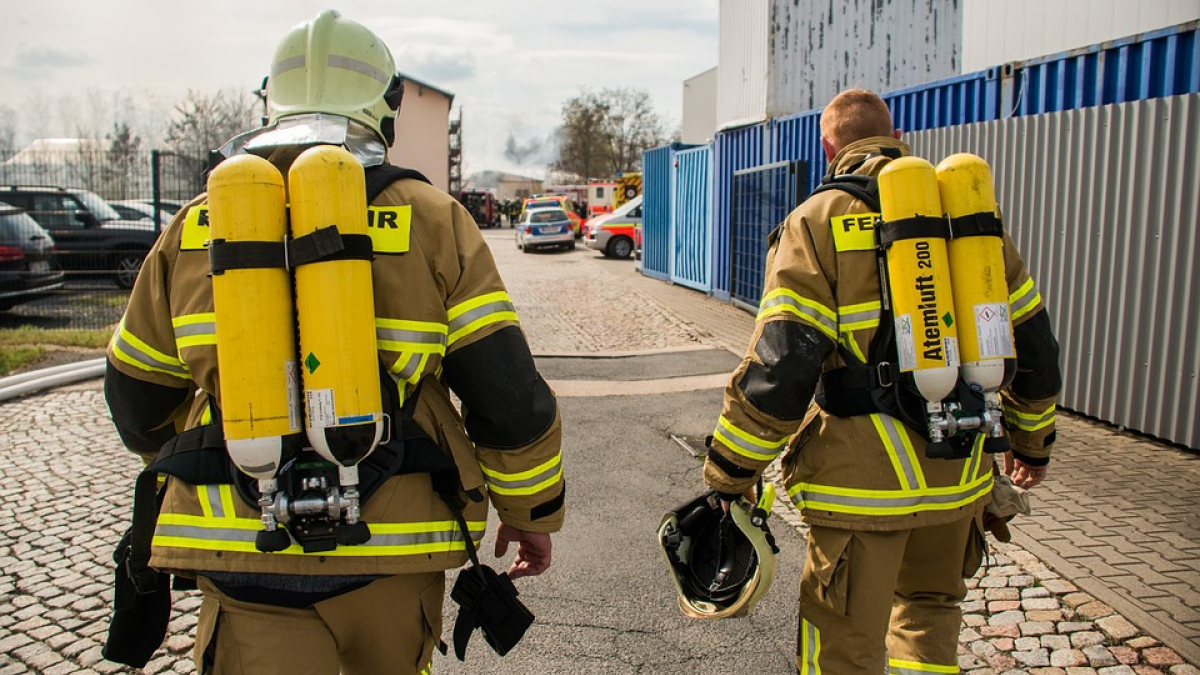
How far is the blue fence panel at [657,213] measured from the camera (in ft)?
58.8

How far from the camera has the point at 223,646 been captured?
1.95 meters

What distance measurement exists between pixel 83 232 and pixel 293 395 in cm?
1353

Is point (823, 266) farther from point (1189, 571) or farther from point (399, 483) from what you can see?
point (1189, 571)

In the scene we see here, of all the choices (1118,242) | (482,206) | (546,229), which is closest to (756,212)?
(1118,242)

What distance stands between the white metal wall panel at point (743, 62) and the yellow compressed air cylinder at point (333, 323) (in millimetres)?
13655

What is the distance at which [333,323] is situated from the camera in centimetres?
181

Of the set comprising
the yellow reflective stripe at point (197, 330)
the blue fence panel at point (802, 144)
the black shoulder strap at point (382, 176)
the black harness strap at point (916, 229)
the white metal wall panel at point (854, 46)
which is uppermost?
the white metal wall panel at point (854, 46)

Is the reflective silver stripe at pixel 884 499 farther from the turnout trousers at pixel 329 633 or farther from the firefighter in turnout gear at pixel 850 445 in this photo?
the turnout trousers at pixel 329 633

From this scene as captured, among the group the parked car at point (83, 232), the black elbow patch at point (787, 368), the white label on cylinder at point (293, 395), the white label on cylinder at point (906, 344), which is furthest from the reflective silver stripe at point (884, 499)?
the parked car at point (83, 232)

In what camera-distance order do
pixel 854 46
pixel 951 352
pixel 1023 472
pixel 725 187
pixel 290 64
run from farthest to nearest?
pixel 854 46 < pixel 725 187 < pixel 1023 472 < pixel 951 352 < pixel 290 64

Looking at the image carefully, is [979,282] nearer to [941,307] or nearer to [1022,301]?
[941,307]

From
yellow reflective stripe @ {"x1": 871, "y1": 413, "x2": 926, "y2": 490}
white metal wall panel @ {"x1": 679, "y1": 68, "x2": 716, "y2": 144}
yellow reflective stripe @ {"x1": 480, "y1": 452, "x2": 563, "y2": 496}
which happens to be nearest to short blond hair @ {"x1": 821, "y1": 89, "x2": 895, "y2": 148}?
yellow reflective stripe @ {"x1": 871, "y1": 413, "x2": 926, "y2": 490}

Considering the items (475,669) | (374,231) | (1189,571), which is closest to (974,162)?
(374,231)

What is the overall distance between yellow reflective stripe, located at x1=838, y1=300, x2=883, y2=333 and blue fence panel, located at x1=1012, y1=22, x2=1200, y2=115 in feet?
16.1
